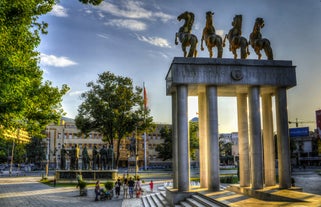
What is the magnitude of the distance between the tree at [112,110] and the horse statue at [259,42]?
97.7 feet

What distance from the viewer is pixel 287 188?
747 inches

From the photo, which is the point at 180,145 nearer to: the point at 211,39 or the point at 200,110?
the point at 200,110

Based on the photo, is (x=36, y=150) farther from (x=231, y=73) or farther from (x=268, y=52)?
(x=268, y=52)

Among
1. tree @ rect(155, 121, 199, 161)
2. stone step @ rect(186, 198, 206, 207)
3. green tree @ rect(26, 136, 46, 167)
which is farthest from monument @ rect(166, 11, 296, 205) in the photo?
green tree @ rect(26, 136, 46, 167)

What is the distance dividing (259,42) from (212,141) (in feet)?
23.7

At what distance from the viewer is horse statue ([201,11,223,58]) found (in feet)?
66.8

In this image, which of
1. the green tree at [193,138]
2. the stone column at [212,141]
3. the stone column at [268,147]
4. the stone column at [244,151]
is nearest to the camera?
the stone column at [212,141]

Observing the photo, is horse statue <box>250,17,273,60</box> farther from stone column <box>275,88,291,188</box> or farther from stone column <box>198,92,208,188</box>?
stone column <box>198,92,208,188</box>

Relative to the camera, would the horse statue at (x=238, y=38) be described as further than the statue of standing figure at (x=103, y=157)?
No

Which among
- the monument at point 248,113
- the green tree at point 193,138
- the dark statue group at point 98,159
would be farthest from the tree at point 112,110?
the monument at point 248,113

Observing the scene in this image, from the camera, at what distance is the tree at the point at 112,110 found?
162ft

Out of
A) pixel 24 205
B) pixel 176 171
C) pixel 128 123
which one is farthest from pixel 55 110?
pixel 128 123

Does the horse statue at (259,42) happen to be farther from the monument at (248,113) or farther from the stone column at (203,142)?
the stone column at (203,142)

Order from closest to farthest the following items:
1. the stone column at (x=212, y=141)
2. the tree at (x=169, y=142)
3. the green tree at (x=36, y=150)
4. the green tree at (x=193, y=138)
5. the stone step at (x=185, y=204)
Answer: the stone step at (x=185, y=204), the stone column at (x=212, y=141), the green tree at (x=193, y=138), the tree at (x=169, y=142), the green tree at (x=36, y=150)
